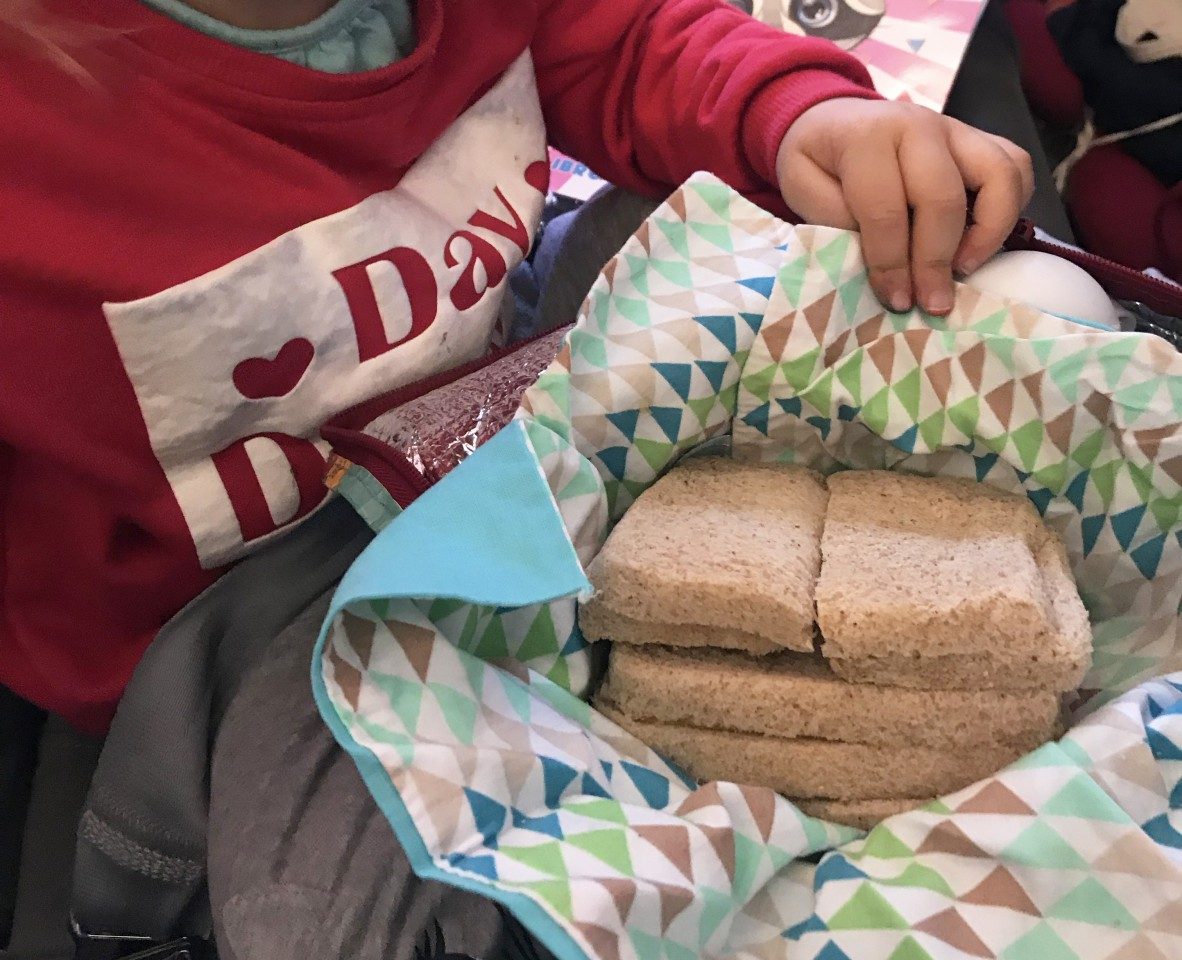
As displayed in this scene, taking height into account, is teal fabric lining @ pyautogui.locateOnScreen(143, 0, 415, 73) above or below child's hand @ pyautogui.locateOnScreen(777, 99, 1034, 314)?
above

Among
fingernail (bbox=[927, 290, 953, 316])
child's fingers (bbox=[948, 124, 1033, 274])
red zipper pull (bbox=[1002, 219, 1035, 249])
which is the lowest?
fingernail (bbox=[927, 290, 953, 316])

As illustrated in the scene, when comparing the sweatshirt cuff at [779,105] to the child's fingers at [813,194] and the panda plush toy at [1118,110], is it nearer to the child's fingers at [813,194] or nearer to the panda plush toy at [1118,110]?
the child's fingers at [813,194]

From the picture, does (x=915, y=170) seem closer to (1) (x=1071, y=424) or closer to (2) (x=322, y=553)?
(1) (x=1071, y=424)

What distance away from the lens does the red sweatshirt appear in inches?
18.1

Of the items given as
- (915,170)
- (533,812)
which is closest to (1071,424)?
(915,170)

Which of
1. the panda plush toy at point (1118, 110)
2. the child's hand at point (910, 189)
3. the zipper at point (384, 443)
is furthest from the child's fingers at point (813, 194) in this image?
the panda plush toy at point (1118, 110)

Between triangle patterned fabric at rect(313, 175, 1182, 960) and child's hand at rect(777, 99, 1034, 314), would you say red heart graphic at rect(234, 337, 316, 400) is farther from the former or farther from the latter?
child's hand at rect(777, 99, 1034, 314)

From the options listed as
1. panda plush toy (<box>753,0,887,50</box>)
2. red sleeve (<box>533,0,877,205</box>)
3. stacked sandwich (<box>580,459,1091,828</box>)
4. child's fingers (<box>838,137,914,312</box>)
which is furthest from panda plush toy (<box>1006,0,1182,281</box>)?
stacked sandwich (<box>580,459,1091,828</box>)

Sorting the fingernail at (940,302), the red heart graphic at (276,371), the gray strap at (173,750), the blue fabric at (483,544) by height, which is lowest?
the gray strap at (173,750)

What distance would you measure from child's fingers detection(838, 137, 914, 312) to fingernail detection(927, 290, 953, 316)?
10 millimetres

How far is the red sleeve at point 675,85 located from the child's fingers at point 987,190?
106 mm

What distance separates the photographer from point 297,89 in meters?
0.51

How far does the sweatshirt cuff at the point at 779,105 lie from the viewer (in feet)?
1.99

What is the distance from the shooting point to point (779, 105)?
616 mm
